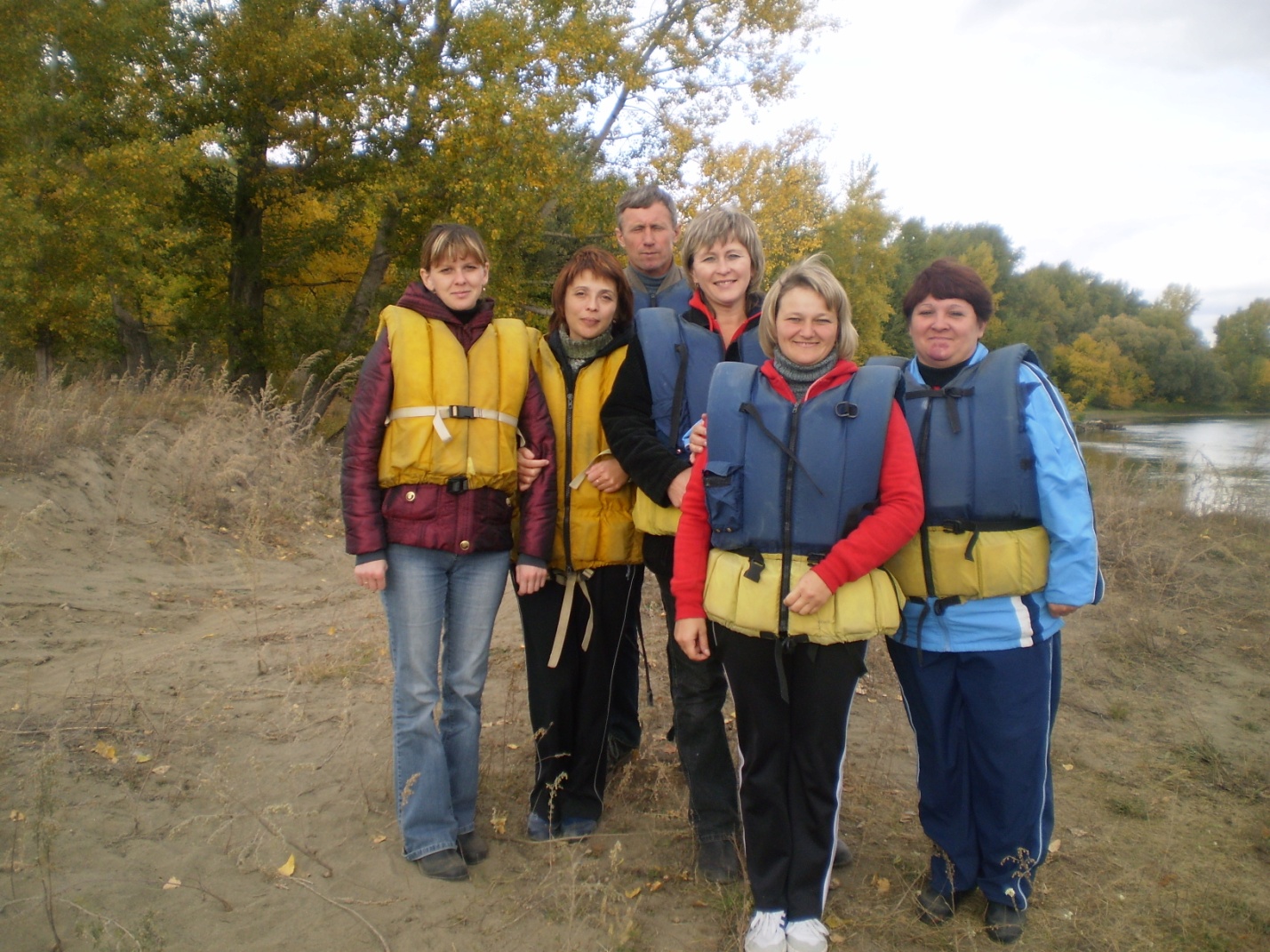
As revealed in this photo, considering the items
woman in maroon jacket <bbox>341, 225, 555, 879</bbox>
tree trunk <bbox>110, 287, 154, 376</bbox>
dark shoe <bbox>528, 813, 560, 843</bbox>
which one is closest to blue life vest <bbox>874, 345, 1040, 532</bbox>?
woman in maroon jacket <bbox>341, 225, 555, 879</bbox>

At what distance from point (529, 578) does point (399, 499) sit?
52 centimetres

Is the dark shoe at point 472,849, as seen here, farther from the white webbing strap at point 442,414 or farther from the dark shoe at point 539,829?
the white webbing strap at point 442,414

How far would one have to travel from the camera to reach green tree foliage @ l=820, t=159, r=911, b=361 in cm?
3575

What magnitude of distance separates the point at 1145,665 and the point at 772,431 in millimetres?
4735

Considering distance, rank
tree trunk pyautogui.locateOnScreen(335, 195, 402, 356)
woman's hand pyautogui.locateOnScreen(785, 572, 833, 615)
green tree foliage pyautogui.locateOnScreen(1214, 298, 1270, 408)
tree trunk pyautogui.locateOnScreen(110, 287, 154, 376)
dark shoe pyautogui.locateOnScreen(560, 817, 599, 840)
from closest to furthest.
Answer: woman's hand pyautogui.locateOnScreen(785, 572, 833, 615)
dark shoe pyautogui.locateOnScreen(560, 817, 599, 840)
tree trunk pyautogui.locateOnScreen(110, 287, 154, 376)
tree trunk pyautogui.locateOnScreen(335, 195, 402, 356)
green tree foliage pyautogui.locateOnScreen(1214, 298, 1270, 408)

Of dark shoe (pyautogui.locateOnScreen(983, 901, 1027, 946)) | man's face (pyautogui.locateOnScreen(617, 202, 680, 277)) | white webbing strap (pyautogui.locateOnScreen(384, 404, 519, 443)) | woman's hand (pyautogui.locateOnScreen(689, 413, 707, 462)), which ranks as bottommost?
dark shoe (pyautogui.locateOnScreen(983, 901, 1027, 946))

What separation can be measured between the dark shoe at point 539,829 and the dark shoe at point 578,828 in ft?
0.14

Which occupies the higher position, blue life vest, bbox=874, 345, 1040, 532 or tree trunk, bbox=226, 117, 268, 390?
tree trunk, bbox=226, 117, 268, 390

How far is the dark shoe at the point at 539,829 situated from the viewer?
3.23 metres

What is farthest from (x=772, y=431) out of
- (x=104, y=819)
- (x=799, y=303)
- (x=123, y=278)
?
(x=123, y=278)

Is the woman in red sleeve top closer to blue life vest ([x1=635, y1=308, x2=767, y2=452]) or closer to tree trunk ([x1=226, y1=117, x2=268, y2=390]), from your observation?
blue life vest ([x1=635, y1=308, x2=767, y2=452])

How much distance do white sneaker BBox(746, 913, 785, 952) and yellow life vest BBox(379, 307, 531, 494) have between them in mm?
1554

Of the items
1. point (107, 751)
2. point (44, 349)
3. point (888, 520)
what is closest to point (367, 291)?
point (44, 349)

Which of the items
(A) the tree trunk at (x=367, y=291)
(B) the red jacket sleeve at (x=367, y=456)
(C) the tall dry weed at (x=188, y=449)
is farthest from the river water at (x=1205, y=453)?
(A) the tree trunk at (x=367, y=291)
